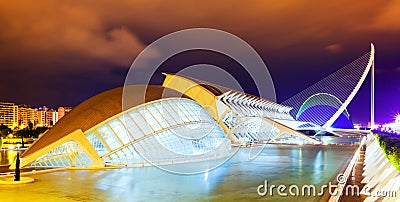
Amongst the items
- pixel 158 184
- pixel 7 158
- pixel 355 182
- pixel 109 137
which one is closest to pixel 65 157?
pixel 109 137

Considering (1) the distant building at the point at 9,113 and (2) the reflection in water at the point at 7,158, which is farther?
(1) the distant building at the point at 9,113

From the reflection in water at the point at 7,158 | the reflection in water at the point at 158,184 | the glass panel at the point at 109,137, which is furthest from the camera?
the reflection in water at the point at 7,158

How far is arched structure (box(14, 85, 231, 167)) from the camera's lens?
19.0 meters

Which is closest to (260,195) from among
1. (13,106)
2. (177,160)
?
(177,160)

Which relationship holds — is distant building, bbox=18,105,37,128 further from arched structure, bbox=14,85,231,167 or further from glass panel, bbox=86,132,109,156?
glass panel, bbox=86,132,109,156

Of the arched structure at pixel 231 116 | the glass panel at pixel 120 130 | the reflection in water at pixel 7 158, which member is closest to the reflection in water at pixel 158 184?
the glass panel at pixel 120 130

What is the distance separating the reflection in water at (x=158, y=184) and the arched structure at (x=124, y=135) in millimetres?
1520

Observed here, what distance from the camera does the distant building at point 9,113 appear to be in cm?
15638

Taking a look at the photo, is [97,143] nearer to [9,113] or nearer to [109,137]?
[109,137]

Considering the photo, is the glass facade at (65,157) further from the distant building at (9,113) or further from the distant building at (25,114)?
the distant building at (25,114)

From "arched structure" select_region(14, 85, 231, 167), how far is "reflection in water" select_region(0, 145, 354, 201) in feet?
4.99

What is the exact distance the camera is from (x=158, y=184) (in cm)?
1409

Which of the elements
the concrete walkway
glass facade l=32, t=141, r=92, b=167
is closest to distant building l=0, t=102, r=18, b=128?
glass facade l=32, t=141, r=92, b=167

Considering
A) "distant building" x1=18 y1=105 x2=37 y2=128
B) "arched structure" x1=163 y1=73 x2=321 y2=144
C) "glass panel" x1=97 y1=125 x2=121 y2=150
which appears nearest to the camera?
"glass panel" x1=97 y1=125 x2=121 y2=150
